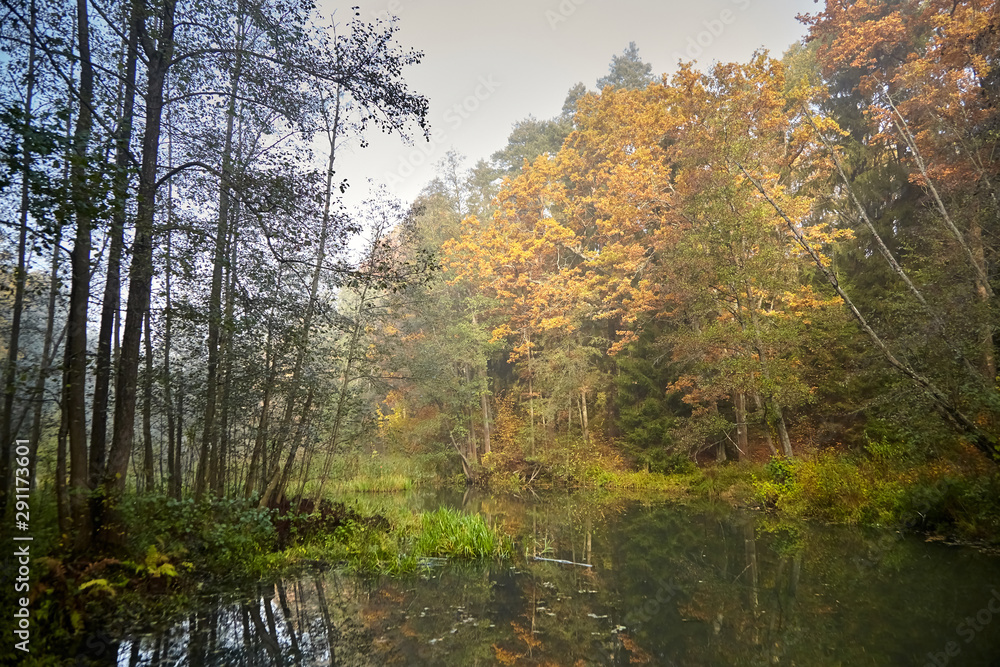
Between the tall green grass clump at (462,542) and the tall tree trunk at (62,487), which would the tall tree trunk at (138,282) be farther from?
the tall green grass clump at (462,542)

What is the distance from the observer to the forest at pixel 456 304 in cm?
561

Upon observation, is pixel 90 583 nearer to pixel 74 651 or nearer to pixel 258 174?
pixel 74 651

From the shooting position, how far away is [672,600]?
611 centimetres

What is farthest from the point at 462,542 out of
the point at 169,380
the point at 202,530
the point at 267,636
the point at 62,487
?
the point at 62,487

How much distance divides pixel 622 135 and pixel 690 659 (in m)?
20.0

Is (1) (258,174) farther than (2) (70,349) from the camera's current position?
Yes

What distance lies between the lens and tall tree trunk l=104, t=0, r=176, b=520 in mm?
5762

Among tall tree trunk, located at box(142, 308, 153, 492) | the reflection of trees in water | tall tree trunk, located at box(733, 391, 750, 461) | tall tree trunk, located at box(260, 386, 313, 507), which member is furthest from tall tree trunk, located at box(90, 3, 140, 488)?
tall tree trunk, located at box(733, 391, 750, 461)

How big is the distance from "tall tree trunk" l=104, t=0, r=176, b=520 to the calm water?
1978mm

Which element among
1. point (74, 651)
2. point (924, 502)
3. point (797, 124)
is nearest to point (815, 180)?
point (797, 124)

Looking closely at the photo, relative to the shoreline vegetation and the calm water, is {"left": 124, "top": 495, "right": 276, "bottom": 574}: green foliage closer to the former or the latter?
the shoreline vegetation

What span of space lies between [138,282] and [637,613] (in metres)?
6.90

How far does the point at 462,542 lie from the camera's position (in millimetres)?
8852

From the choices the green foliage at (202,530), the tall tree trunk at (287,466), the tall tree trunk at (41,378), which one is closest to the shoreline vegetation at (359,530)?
the green foliage at (202,530)
